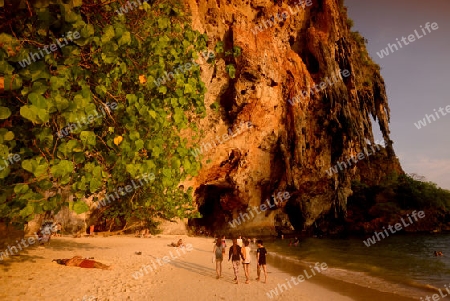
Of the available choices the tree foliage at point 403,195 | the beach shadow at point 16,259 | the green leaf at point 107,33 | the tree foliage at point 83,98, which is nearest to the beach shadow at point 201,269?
the beach shadow at point 16,259

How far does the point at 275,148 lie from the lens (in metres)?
32.8

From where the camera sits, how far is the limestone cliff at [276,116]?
28.6m

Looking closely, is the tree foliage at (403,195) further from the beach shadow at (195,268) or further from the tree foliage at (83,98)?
the tree foliage at (83,98)

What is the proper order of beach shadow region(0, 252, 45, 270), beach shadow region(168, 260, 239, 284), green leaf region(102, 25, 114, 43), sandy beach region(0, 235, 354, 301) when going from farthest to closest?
1. beach shadow region(168, 260, 239, 284)
2. beach shadow region(0, 252, 45, 270)
3. sandy beach region(0, 235, 354, 301)
4. green leaf region(102, 25, 114, 43)

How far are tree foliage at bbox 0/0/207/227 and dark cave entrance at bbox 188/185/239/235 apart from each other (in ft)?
87.6

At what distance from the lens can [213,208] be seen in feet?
119

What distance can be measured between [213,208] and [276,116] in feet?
47.5

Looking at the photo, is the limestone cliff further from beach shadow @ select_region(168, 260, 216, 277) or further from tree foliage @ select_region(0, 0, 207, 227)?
tree foliage @ select_region(0, 0, 207, 227)

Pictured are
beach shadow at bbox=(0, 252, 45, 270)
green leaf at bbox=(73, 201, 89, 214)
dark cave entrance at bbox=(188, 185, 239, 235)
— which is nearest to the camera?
green leaf at bbox=(73, 201, 89, 214)

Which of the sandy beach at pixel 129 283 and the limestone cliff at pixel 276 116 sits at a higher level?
the limestone cliff at pixel 276 116

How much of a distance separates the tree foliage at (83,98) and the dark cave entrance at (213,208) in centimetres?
2671

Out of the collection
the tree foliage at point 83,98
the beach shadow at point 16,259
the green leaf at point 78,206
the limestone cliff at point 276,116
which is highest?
the limestone cliff at point 276,116

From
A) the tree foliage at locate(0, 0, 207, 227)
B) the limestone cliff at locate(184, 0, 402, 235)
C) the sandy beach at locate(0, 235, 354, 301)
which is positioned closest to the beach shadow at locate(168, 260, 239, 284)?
the sandy beach at locate(0, 235, 354, 301)

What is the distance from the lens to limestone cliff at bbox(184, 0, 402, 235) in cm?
2864
